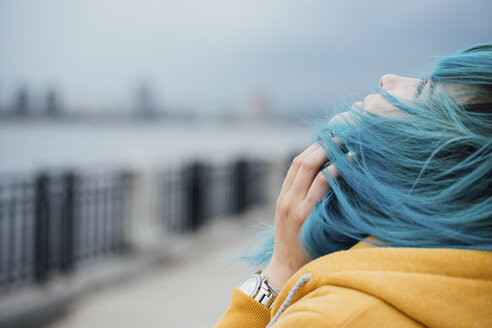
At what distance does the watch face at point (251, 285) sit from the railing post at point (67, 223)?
4416 millimetres

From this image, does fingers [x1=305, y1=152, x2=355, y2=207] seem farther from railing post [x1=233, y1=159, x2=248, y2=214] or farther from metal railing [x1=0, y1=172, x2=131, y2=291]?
railing post [x1=233, y1=159, x2=248, y2=214]

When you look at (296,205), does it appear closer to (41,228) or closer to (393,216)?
(393,216)

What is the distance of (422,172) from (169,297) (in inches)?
191

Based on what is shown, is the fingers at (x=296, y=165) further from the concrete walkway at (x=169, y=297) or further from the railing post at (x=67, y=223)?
the railing post at (x=67, y=223)

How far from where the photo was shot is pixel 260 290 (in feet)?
3.92

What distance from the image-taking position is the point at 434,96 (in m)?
1.03

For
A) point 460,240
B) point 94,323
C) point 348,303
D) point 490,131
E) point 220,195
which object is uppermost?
point 490,131

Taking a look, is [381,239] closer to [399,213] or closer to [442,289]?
[399,213]

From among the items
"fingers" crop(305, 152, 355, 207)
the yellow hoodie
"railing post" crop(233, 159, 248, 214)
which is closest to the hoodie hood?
the yellow hoodie

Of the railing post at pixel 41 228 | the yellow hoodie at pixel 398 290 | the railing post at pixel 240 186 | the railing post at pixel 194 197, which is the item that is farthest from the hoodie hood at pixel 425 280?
the railing post at pixel 240 186

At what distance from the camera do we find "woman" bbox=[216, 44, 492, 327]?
819 mm

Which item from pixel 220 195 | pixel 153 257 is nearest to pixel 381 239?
pixel 153 257

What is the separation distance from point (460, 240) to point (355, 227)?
0.23m

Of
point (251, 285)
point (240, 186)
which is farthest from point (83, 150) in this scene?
point (251, 285)
